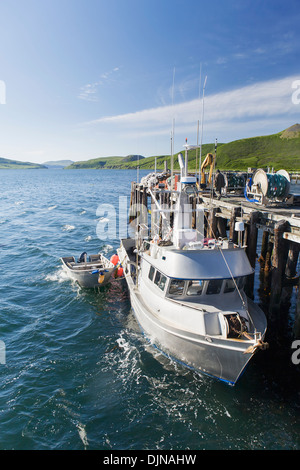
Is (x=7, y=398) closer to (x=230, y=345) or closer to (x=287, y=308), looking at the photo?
(x=230, y=345)

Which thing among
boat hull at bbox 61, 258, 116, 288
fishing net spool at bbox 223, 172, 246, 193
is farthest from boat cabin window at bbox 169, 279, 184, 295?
fishing net spool at bbox 223, 172, 246, 193

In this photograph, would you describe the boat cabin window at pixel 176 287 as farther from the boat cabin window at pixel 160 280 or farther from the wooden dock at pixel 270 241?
the wooden dock at pixel 270 241

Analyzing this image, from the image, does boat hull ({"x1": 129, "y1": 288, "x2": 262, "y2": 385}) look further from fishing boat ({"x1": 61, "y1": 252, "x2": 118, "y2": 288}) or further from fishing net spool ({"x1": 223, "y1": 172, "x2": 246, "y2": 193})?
fishing net spool ({"x1": 223, "y1": 172, "x2": 246, "y2": 193})

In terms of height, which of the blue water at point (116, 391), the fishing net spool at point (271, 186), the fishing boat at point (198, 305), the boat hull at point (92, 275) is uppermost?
the fishing net spool at point (271, 186)

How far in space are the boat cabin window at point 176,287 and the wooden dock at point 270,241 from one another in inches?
114

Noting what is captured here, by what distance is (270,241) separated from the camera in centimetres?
2050

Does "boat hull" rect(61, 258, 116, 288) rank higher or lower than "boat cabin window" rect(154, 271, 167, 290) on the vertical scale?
lower

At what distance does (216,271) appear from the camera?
10.9m

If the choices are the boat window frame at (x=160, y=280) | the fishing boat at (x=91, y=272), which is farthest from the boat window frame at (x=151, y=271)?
the fishing boat at (x=91, y=272)

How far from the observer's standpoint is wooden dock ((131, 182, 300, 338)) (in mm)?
13555

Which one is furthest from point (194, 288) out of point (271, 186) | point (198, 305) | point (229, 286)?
point (271, 186)

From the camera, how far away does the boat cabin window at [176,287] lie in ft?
36.9

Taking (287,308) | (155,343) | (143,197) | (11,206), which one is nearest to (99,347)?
(155,343)

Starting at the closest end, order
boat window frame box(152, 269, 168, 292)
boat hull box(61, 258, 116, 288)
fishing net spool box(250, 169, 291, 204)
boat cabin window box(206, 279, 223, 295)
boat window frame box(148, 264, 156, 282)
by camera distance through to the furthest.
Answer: boat cabin window box(206, 279, 223, 295), boat window frame box(152, 269, 168, 292), boat window frame box(148, 264, 156, 282), boat hull box(61, 258, 116, 288), fishing net spool box(250, 169, 291, 204)
